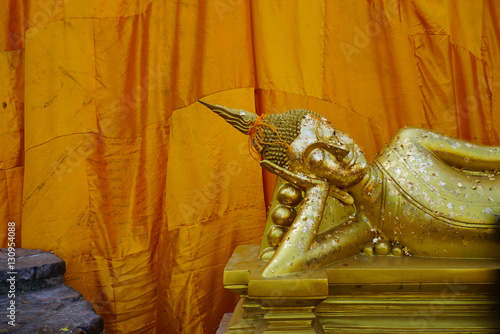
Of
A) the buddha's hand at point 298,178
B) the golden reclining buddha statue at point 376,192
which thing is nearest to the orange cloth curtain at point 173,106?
the golden reclining buddha statue at point 376,192

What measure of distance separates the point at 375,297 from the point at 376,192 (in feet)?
0.90

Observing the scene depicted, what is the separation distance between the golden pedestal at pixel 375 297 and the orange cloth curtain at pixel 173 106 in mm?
756

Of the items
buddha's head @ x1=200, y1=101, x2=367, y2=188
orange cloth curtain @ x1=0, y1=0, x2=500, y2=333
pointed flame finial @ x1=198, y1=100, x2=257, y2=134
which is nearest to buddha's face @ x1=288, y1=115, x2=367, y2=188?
buddha's head @ x1=200, y1=101, x2=367, y2=188

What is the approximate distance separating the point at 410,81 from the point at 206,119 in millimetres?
853

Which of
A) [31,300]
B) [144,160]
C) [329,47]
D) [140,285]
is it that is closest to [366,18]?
[329,47]

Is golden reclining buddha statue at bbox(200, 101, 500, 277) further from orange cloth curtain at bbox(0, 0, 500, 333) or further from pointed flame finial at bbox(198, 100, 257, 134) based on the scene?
orange cloth curtain at bbox(0, 0, 500, 333)

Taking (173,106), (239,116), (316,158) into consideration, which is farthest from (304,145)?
(173,106)

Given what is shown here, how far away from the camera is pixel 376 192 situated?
1.17 meters

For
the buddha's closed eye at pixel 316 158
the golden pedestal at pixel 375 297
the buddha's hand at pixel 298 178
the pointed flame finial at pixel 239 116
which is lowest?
the golden pedestal at pixel 375 297

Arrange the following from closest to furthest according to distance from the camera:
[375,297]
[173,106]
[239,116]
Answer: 1. [375,297]
2. [239,116]
3. [173,106]

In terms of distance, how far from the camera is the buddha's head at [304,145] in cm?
114

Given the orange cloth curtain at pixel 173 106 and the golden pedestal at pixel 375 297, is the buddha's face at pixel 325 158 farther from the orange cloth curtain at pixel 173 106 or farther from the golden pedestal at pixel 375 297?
the orange cloth curtain at pixel 173 106

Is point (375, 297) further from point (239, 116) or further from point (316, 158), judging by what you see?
point (239, 116)

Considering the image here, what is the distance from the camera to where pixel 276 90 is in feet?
5.97
